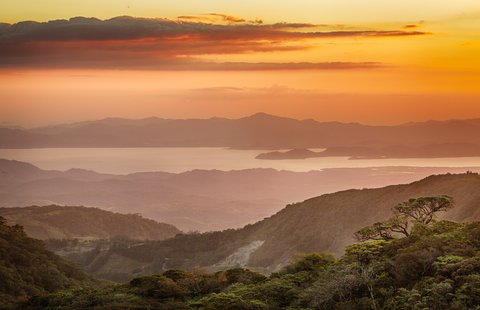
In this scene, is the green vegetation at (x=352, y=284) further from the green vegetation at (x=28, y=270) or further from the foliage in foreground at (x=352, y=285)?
the green vegetation at (x=28, y=270)

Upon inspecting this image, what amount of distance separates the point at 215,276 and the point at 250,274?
12.8 ft

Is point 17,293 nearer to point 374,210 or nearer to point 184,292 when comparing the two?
point 184,292

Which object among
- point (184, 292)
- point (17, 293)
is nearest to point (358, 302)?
point (184, 292)

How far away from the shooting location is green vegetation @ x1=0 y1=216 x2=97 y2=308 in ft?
407

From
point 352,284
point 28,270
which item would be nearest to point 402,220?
point 352,284

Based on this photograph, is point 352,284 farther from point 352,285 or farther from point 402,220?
point 402,220

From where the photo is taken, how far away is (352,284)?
6700 centimetres

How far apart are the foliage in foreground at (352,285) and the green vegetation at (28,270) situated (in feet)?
120

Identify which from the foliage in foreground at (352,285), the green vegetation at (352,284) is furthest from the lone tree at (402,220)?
the foliage in foreground at (352,285)

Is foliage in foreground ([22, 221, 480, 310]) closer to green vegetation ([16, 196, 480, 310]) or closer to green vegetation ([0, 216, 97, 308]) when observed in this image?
green vegetation ([16, 196, 480, 310])

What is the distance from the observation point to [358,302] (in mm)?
65625

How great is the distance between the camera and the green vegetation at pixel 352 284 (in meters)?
61.4

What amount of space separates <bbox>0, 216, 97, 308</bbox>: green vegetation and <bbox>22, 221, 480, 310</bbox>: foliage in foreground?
120ft

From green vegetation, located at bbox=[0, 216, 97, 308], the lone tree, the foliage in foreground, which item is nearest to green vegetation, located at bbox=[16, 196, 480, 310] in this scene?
the foliage in foreground
